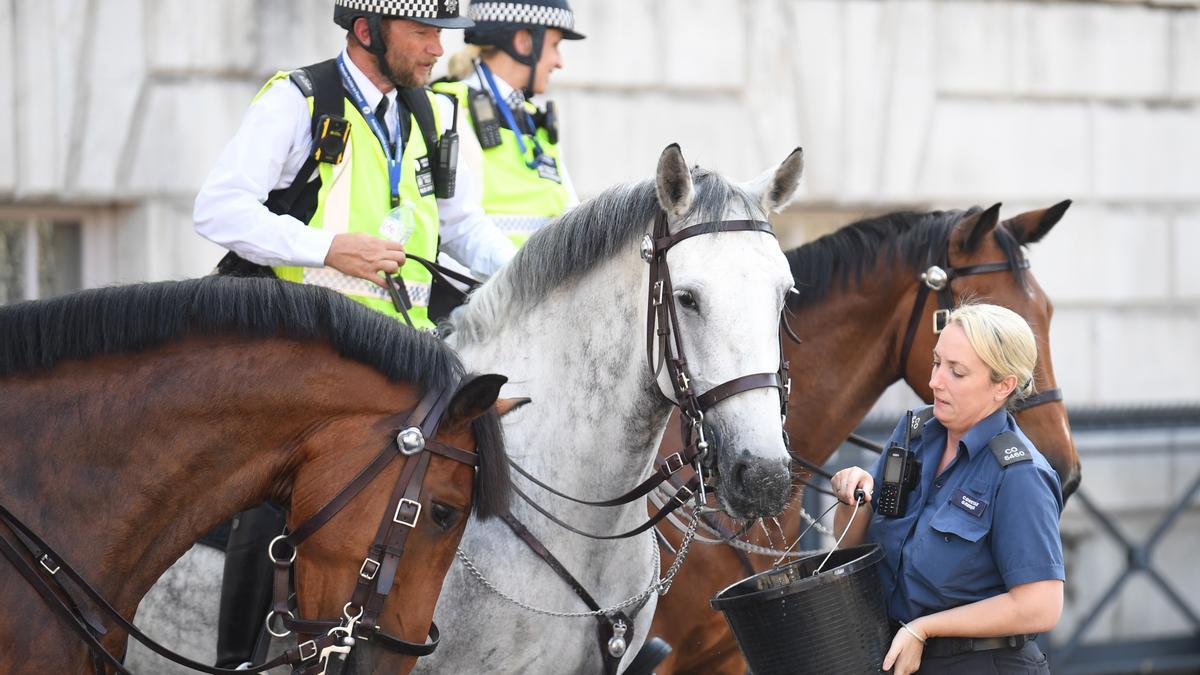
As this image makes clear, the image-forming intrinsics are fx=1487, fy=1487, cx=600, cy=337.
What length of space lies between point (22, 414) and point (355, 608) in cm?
82

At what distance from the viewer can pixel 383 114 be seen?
14.4ft

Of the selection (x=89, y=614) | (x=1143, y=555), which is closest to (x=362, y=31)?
(x=89, y=614)

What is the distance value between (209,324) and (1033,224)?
3057 mm

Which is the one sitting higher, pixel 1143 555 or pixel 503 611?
pixel 503 611

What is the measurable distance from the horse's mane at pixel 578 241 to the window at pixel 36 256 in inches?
166

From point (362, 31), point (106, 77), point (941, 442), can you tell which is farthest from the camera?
point (106, 77)

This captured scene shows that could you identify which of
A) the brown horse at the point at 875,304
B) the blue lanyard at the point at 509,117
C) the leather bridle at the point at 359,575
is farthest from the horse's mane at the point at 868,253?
the leather bridle at the point at 359,575

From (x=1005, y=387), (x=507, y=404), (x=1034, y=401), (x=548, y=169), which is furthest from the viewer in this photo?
(x=548, y=169)

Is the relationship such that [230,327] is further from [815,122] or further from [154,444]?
[815,122]

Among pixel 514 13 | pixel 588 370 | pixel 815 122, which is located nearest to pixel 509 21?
pixel 514 13

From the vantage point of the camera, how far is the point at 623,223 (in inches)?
156

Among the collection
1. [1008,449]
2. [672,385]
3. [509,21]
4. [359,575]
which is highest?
[509,21]

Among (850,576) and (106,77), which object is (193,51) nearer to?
(106,77)

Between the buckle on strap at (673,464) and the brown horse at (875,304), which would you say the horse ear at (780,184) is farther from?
the brown horse at (875,304)
